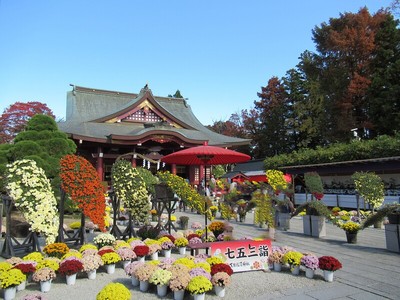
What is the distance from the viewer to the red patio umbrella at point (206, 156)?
787 cm

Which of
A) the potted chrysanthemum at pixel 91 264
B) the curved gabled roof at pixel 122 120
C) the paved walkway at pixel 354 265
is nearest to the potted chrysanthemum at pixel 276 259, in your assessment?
the paved walkway at pixel 354 265

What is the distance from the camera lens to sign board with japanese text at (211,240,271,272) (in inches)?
238

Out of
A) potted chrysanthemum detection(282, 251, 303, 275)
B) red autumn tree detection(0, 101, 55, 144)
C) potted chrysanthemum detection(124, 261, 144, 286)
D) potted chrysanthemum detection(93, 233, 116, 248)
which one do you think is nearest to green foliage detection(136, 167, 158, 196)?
potted chrysanthemum detection(93, 233, 116, 248)

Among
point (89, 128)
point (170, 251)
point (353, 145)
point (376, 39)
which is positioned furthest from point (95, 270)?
point (376, 39)

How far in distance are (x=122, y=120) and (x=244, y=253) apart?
2437cm

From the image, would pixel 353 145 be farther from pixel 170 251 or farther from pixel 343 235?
pixel 170 251

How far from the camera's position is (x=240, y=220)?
14.7 m

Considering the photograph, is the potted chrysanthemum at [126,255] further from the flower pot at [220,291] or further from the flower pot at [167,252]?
the flower pot at [220,291]

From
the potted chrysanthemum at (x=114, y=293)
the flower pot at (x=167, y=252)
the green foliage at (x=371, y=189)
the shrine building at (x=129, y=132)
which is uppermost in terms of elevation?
the shrine building at (x=129, y=132)

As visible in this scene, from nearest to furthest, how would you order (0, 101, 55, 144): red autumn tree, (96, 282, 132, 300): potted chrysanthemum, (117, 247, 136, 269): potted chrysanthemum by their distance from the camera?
(96, 282, 132, 300): potted chrysanthemum, (117, 247, 136, 269): potted chrysanthemum, (0, 101, 55, 144): red autumn tree

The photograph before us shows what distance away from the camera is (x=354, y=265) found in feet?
22.1

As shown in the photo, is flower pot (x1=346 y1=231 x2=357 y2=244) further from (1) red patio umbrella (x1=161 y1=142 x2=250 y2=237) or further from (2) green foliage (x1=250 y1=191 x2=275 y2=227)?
(1) red patio umbrella (x1=161 y1=142 x2=250 y2=237)

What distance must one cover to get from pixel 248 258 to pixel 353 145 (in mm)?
16388

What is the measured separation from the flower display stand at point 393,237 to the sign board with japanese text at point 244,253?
3.42 metres
